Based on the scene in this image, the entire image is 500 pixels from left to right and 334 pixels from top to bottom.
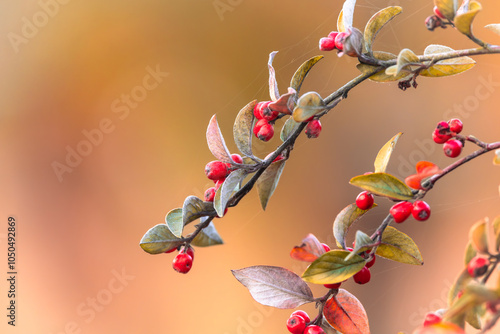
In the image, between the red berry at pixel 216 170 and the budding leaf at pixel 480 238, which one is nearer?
the budding leaf at pixel 480 238

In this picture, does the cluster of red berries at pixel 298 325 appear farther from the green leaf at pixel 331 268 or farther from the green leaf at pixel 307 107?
the green leaf at pixel 307 107

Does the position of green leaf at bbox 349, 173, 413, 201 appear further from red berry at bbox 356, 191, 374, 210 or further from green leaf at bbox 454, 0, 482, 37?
green leaf at bbox 454, 0, 482, 37

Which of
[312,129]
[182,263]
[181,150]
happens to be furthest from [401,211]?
[181,150]

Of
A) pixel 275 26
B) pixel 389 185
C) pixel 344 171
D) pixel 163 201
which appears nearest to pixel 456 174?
pixel 344 171

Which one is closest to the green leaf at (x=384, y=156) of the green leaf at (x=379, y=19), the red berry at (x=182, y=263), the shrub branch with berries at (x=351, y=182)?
the shrub branch with berries at (x=351, y=182)

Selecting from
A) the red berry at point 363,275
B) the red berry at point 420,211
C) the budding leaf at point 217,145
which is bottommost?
the red berry at point 363,275

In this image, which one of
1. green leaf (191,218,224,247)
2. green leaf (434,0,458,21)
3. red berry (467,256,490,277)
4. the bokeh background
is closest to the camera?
red berry (467,256,490,277)

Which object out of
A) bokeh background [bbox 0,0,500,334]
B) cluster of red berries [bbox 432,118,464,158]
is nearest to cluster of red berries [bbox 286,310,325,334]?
cluster of red berries [bbox 432,118,464,158]
